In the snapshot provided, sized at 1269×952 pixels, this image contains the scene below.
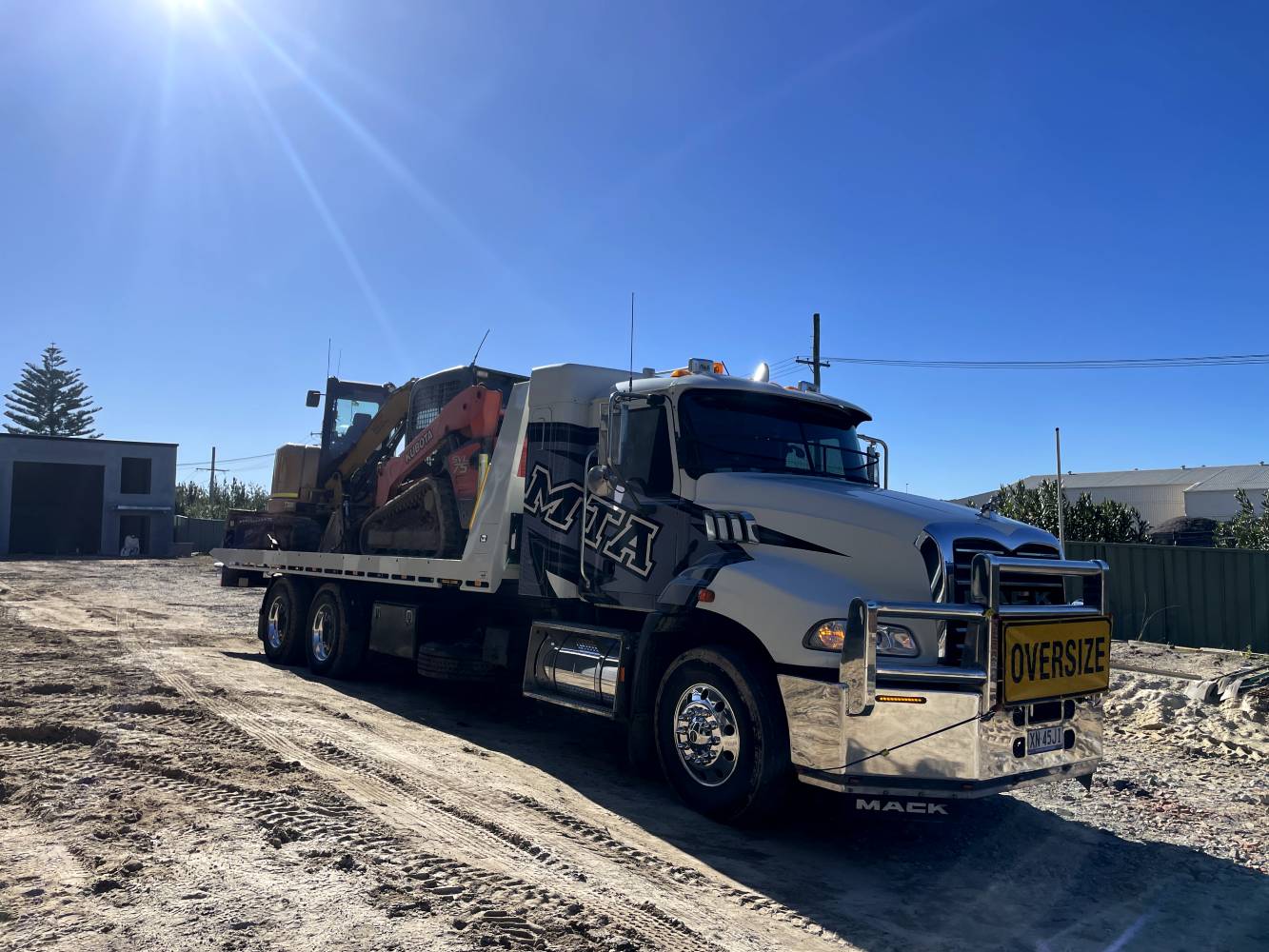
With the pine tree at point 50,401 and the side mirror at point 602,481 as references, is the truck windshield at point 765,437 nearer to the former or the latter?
the side mirror at point 602,481

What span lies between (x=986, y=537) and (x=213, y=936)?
4.42m

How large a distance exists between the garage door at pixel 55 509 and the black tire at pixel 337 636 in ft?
134

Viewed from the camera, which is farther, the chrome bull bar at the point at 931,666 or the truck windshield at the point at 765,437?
the truck windshield at the point at 765,437

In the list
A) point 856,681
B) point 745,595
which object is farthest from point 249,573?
Answer: point 856,681

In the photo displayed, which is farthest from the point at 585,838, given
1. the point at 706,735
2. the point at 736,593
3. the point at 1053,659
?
the point at 1053,659

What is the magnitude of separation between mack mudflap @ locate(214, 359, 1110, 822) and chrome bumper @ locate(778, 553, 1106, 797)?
11 millimetres

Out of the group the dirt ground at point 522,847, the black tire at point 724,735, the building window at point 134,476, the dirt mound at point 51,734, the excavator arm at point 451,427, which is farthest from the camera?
the building window at point 134,476

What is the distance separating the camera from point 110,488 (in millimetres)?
45875

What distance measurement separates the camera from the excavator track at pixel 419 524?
30.5 feet

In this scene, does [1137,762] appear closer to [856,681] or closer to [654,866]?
[856,681]

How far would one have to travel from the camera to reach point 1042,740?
16.8ft

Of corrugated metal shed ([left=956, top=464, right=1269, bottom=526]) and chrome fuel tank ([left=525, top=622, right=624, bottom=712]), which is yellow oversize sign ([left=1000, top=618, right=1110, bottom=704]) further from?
corrugated metal shed ([left=956, top=464, right=1269, bottom=526])

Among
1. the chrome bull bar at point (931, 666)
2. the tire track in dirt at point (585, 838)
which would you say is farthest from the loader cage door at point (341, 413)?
the chrome bull bar at point (931, 666)

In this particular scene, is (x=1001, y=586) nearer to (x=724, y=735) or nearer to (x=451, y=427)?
(x=724, y=735)
